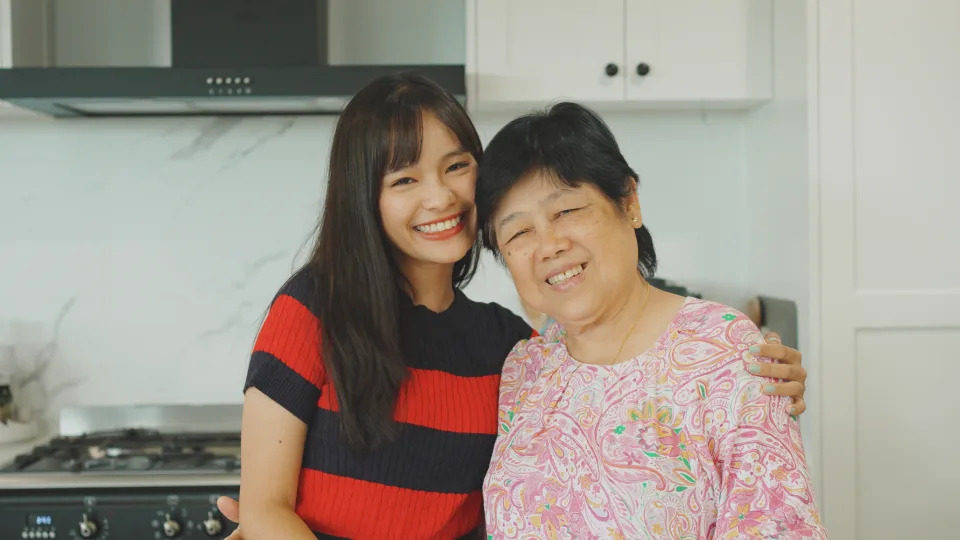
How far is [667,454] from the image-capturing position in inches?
46.9

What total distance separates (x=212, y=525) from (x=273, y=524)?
843 millimetres

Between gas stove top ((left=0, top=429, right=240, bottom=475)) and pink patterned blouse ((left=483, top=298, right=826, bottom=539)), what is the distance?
1.12 meters

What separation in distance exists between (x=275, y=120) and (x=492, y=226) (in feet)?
5.06

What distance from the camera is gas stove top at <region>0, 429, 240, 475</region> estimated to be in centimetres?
219

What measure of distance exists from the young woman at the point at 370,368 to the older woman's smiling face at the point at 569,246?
0.48ft

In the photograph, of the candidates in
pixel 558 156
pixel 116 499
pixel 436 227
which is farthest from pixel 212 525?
pixel 558 156

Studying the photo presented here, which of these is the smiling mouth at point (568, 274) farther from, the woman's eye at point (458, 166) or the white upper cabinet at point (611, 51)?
the white upper cabinet at point (611, 51)

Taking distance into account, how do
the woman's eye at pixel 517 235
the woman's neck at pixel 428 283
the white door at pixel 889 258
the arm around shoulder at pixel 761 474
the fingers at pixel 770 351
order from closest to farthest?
the arm around shoulder at pixel 761 474 < the fingers at pixel 770 351 < the woman's eye at pixel 517 235 < the woman's neck at pixel 428 283 < the white door at pixel 889 258

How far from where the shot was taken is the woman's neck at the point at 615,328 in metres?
1.34

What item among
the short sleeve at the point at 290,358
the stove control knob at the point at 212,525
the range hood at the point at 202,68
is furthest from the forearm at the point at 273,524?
the range hood at the point at 202,68

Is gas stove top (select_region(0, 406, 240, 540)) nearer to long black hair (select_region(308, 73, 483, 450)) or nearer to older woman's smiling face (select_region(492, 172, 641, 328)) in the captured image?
long black hair (select_region(308, 73, 483, 450))

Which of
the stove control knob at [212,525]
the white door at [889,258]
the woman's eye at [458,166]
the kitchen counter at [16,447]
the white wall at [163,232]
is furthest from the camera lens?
the white wall at [163,232]

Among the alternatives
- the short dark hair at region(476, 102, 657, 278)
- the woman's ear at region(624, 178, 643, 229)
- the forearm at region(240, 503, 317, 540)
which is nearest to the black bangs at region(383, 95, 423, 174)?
the short dark hair at region(476, 102, 657, 278)

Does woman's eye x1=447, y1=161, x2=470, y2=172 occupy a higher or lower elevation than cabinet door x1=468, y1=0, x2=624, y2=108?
lower
